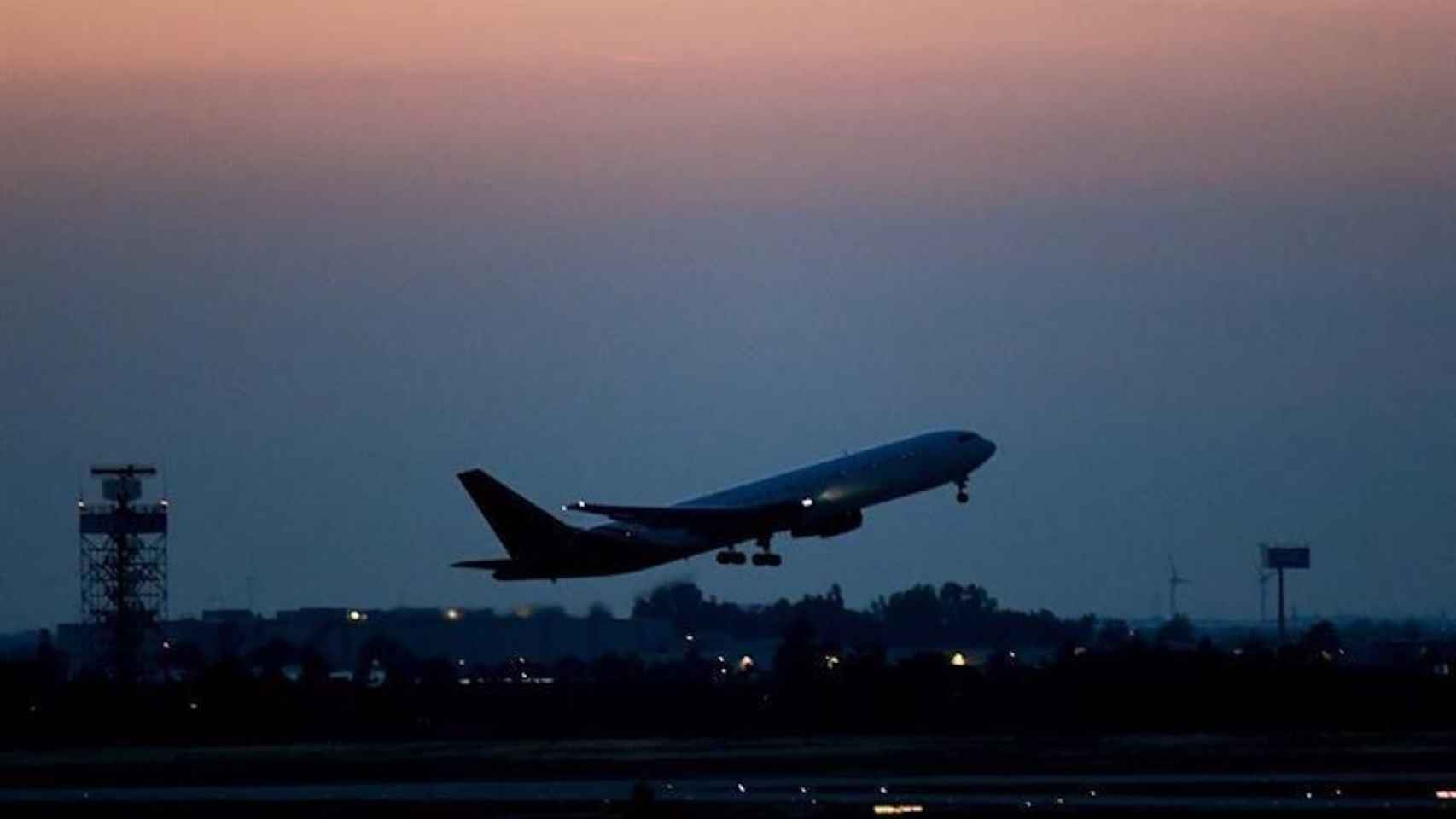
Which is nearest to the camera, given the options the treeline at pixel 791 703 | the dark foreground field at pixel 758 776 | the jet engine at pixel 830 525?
the dark foreground field at pixel 758 776

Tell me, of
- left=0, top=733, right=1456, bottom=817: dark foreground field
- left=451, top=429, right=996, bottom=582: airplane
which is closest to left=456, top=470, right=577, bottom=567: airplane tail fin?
left=451, top=429, right=996, bottom=582: airplane

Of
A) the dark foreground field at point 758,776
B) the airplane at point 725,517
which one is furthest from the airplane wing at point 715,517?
the dark foreground field at point 758,776

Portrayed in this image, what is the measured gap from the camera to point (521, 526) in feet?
399

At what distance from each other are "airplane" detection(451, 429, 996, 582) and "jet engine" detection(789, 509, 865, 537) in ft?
0.11

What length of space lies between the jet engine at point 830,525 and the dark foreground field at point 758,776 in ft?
59.9

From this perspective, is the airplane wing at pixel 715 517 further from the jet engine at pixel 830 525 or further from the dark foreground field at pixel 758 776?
the dark foreground field at pixel 758 776

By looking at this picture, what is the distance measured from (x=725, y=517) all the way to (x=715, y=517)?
1.46ft

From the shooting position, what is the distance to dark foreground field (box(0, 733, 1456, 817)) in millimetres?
70875

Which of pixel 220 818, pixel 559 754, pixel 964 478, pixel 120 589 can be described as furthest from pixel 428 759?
pixel 120 589

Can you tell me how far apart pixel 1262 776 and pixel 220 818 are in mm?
26295

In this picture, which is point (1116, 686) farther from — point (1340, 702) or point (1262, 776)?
point (1262, 776)

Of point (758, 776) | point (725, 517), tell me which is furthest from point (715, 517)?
point (758, 776)

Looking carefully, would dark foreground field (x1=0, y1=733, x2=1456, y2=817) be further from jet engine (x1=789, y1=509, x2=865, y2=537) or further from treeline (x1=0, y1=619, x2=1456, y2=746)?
jet engine (x1=789, y1=509, x2=865, y2=537)

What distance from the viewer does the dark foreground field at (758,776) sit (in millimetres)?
70875
